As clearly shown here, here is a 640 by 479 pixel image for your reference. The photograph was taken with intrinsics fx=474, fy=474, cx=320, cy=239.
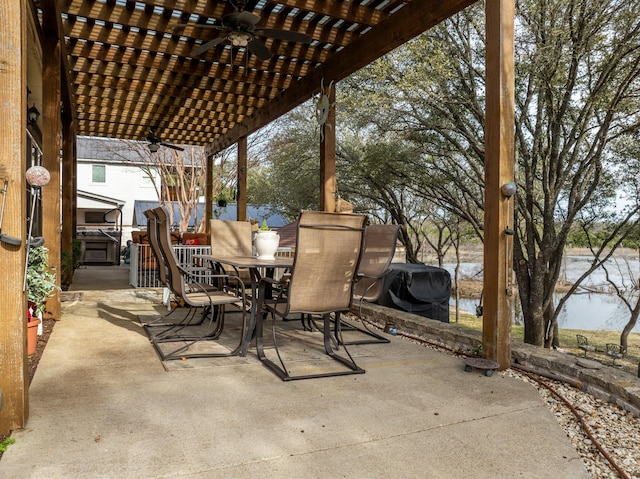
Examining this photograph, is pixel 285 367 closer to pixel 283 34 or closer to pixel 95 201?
pixel 283 34

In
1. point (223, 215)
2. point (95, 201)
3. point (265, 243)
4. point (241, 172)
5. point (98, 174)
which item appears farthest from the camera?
point (98, 174)

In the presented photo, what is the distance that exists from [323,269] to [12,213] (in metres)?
1.76

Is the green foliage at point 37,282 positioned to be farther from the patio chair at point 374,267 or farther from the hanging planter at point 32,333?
the patio chair at point 374,267

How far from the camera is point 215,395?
2609mm

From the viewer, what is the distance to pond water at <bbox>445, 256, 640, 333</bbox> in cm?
1151

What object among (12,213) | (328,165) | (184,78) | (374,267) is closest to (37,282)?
(12,213)

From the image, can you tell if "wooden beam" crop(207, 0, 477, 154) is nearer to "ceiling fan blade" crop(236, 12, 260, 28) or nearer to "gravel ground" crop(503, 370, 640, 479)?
"ceiling fan blade" crop(236, 12, 260, 28)

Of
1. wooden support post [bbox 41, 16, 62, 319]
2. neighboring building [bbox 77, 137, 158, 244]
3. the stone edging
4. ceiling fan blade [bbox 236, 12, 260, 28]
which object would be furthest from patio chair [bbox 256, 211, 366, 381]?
neighboring building [bbox 77, 137, 158, 244]

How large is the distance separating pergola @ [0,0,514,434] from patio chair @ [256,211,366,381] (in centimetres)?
97

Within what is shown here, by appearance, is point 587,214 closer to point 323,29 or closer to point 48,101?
point 323,29

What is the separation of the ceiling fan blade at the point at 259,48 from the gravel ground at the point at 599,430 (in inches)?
152

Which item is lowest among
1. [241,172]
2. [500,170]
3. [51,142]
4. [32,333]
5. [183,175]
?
[32,333]

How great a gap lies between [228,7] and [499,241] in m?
3.68

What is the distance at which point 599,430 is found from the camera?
7.57 feet
